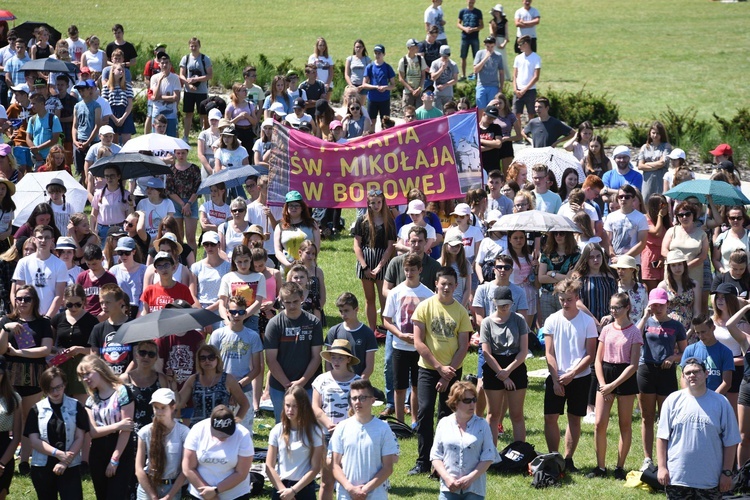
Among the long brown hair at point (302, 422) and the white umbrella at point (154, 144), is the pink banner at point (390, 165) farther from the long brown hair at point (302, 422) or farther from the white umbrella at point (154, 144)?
the long brown hair at point (302, 422)

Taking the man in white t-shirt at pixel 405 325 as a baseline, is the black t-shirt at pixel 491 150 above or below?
above

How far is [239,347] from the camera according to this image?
1170 centimetres

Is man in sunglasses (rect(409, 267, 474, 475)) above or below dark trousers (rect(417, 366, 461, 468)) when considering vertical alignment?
above

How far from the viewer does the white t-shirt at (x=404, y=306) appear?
41.0 feet

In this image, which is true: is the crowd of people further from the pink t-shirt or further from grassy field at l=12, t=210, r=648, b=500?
grassy field at l=12, t=210, r=648, b=500

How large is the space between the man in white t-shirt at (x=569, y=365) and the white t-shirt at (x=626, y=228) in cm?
365

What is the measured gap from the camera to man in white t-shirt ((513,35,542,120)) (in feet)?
75.9

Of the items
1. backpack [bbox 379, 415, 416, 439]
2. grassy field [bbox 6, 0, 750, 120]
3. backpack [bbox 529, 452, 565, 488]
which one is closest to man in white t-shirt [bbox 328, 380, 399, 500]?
backpack [bbox 529, 452, 565, 488]

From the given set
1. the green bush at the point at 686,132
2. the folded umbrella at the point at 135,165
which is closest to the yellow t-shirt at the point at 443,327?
the folded umbrella at the point at 135,165

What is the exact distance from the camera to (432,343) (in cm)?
1192

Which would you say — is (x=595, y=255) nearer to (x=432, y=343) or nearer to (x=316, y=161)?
(x=432, y=343)

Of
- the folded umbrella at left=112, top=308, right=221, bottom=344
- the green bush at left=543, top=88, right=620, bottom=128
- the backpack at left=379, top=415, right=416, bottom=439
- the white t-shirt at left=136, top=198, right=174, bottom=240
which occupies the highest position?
the green bush at left=543, top=88, right=620, bottom=128

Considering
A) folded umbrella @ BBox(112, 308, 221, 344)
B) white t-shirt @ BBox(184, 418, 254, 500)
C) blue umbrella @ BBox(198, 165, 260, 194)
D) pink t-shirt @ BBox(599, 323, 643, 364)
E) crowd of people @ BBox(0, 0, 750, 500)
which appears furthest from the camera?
blue umbrella @ BBox(198, 165, 260, 194)

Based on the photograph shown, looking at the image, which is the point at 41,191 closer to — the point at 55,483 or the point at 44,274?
the point at 44,274
